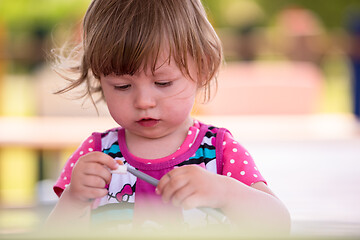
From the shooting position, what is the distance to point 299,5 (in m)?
16.2

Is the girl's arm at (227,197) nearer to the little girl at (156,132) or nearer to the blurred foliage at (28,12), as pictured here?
the little girl at (156,132)

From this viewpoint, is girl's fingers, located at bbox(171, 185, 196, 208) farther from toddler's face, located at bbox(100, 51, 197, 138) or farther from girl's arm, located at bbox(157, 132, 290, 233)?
toddler's face, located at bbox(100, 51, 197, 138)

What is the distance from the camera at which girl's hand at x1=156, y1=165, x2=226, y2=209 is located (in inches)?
42.5

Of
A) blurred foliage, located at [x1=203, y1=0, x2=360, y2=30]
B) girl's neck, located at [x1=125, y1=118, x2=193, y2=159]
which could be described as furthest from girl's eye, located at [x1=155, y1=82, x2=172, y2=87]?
blurred foliage, located at [x1=203, y1=0, x2=360, y2=30]

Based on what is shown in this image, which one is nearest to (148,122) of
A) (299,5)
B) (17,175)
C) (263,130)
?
(263,130)

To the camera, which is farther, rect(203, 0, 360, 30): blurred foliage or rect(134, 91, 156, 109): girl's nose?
rect(203, 0, 360, 30): blurred foliage

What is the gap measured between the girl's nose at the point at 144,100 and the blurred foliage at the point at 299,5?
575 inches

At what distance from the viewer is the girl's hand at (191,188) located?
1.08 metres

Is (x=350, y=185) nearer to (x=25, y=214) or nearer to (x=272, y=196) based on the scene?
(x=25, y=214)

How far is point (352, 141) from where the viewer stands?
4.10 metres

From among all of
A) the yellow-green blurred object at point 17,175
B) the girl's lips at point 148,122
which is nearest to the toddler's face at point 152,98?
the girl's lips at point 148,122

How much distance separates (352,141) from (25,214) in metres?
2.58

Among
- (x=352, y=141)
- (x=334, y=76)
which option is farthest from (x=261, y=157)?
(x=334, y=76)

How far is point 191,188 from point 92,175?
0.19 m
